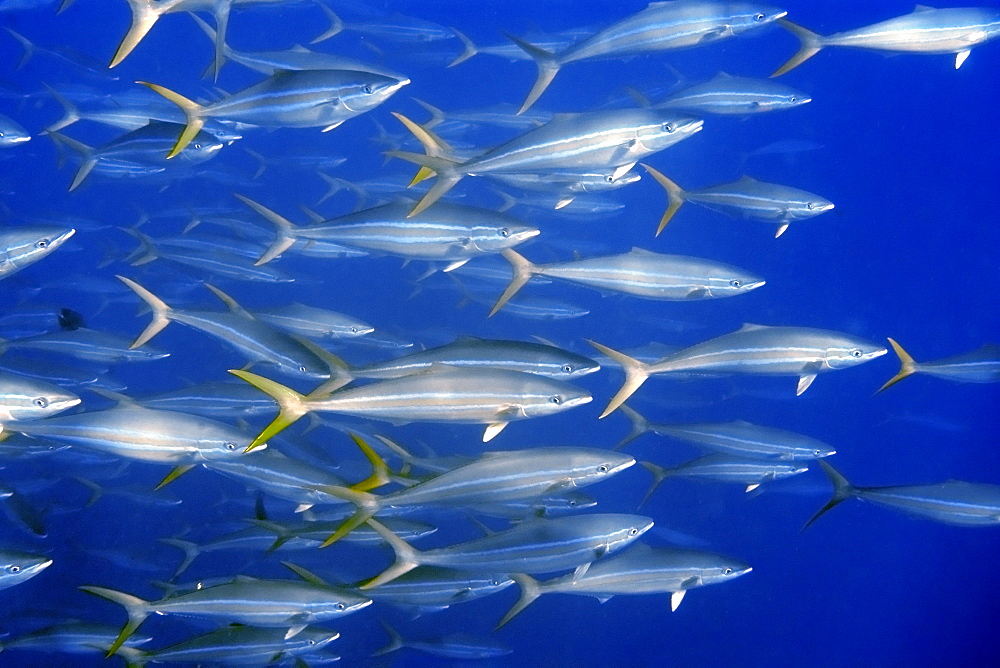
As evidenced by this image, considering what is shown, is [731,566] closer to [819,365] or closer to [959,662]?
[819,365]

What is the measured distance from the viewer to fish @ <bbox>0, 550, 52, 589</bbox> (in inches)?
132

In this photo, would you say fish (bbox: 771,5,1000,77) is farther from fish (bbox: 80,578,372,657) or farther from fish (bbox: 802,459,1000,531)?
fish (bbox: 80,578,372,657)

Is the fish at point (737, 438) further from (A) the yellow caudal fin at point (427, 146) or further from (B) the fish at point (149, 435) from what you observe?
(B) the fish at point (149, 435)

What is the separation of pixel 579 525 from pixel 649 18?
3.01m

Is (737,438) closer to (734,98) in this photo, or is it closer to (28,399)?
(734,98)

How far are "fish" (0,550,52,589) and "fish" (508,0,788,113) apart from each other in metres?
3.57

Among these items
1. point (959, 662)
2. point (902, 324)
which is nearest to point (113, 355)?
point (959, 662)

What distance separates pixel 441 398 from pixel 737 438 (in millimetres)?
2716

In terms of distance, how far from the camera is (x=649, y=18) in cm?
404

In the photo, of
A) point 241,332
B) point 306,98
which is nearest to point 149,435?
point 241,332

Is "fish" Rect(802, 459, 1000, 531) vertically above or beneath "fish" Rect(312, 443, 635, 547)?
beneath

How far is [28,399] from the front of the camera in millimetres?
3016

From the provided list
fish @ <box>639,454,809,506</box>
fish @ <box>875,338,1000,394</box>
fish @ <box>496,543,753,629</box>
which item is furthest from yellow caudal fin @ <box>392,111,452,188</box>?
fish @ <box>875,338,1000,394</box>

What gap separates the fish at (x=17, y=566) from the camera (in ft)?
11.0
